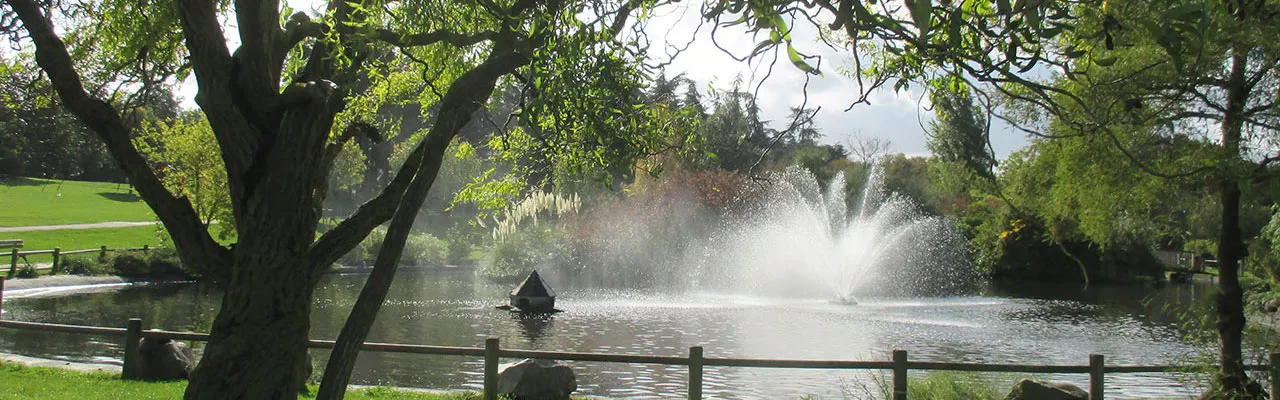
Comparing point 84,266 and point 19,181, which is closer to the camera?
point 84,266

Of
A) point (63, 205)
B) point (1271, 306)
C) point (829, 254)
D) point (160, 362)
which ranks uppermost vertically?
point (63, 205)

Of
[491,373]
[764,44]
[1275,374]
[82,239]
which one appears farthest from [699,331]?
[82,239]

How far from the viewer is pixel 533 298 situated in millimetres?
22234

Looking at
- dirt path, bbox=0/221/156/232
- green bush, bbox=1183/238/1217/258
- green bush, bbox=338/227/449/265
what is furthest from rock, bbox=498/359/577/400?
dirt path, bbox=0/221/156/232

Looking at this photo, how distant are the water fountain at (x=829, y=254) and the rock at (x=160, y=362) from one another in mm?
18910

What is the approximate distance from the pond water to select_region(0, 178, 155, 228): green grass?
67.1ft

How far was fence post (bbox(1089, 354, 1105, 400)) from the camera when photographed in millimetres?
9586

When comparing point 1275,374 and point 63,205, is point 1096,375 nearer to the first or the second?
point 1275,374

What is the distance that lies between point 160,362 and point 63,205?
151 feet

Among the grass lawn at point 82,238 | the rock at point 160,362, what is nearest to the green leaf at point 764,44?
the rock at point 160,362

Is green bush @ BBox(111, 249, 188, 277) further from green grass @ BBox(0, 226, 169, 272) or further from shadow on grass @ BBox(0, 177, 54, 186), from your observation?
shadow on grass @ BBox(0, 177, 54, 186)

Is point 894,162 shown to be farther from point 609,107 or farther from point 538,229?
point 609,107

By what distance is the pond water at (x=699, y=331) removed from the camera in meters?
13.4

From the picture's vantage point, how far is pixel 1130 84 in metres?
9.02
